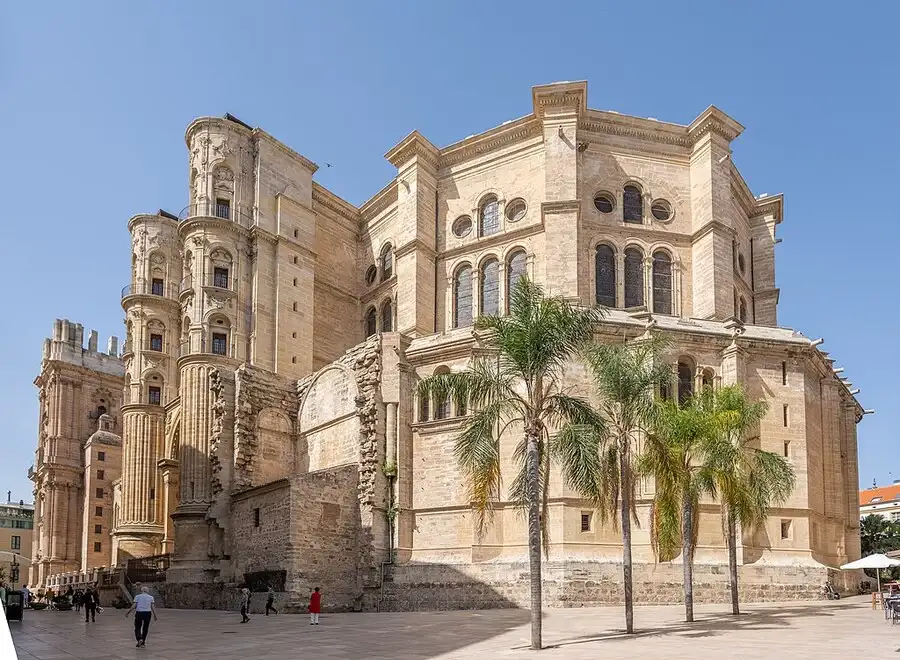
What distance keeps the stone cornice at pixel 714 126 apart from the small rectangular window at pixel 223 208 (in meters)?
23.5

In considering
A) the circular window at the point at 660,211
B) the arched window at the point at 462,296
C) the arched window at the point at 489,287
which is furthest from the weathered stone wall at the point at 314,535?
the circular window at the point at 660,211

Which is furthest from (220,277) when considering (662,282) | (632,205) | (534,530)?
(534,530)

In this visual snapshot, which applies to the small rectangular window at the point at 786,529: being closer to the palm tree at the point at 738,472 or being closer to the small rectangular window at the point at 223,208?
the palm tree at the point at 738,472

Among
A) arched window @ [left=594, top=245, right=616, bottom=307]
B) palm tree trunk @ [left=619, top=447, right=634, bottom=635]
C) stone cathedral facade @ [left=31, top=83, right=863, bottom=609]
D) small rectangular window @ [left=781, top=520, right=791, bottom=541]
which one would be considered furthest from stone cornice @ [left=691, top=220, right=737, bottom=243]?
palm tree trunk @ [left=619, top=447, right=634, bottom=635]

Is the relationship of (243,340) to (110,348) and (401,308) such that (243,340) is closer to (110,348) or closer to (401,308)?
(401,308)

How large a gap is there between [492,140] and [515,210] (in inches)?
147

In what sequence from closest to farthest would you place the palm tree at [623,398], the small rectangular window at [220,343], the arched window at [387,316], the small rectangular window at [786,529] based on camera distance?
the palm tree at [623,398]
the small rectangular window at [786,529]
the small rectangular window at [220,343]
the arched window at [387,316]

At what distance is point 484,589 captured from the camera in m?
31.2

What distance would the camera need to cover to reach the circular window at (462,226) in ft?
147

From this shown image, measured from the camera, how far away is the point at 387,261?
163 ft

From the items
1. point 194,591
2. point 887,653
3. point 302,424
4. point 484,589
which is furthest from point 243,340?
point 887,653

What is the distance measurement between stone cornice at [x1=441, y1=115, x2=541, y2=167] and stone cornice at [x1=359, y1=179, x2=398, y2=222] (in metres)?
3.71

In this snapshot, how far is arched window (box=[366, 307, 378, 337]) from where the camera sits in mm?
49938

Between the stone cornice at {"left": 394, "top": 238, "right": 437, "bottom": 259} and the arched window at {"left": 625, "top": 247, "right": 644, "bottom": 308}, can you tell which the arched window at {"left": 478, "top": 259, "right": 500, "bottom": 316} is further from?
the arched window at {"left": 625, "top": 247, "right": 644, "bottom": 308}
